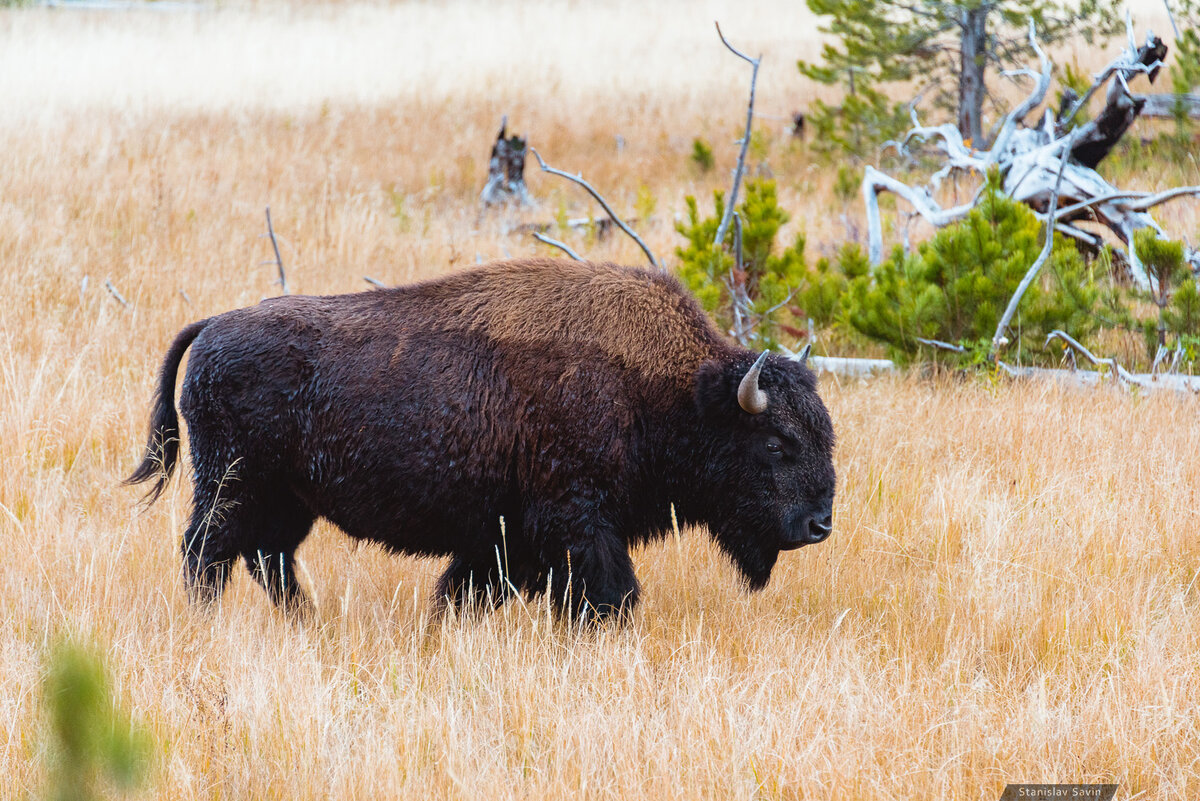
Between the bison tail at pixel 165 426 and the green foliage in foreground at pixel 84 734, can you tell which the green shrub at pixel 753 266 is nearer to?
the bison tail at pixel 165 426

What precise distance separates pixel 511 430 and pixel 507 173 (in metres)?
10.6

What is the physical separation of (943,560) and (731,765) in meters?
2.25

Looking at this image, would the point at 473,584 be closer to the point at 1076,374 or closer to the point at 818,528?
the point at 818,528

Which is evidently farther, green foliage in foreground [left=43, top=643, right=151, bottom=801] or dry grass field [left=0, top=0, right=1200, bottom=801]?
dry grass field [left=0, top=0, right=1200, bottom=801]

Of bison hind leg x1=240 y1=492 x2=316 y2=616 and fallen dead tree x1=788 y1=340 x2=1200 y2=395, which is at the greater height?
fallen dead tree x1=788 y1=340 x2=1200 y2=395

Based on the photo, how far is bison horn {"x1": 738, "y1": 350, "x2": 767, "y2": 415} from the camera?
412cm

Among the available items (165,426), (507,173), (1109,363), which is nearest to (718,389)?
(165,426)

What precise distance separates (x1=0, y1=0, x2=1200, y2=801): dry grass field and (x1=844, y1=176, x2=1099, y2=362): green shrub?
18.9 inches

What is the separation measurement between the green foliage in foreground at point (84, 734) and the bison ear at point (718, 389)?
10.6ft

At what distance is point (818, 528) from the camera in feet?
14.1

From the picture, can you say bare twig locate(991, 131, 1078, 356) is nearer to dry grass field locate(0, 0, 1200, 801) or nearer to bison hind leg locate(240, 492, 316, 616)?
dry grass field locate(0, 0, 1200, 801)

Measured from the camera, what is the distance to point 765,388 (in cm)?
439

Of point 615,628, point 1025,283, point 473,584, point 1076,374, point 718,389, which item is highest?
point 1025,283

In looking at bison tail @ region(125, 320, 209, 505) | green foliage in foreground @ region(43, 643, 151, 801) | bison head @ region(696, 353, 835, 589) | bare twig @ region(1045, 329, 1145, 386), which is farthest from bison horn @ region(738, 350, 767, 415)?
bare twig @ region(1045, 329, 1145, 386)
